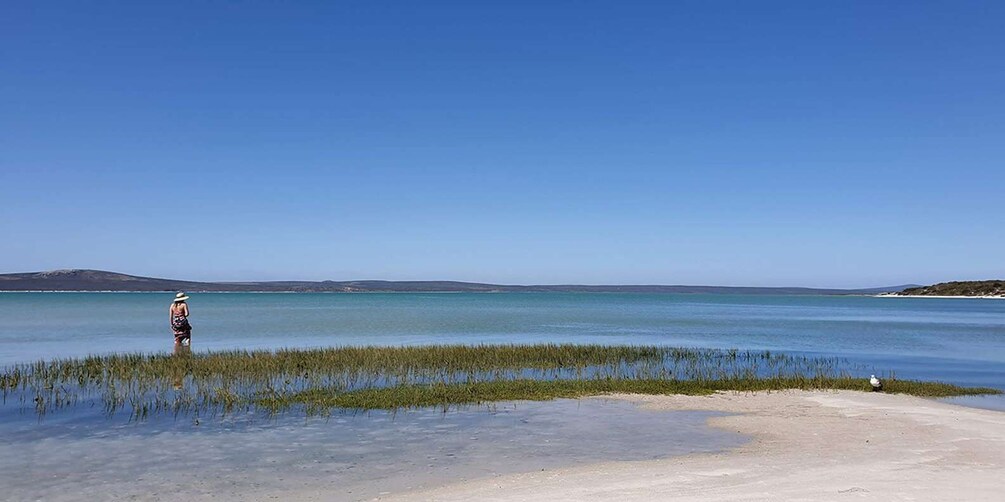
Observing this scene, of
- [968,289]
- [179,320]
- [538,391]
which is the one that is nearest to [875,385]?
[538,391]

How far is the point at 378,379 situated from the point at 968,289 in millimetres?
186027

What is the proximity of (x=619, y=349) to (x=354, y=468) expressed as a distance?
64.9ft

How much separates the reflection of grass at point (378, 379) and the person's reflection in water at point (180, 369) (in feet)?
0.11

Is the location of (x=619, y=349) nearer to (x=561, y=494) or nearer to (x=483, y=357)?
(x=483, y=357)

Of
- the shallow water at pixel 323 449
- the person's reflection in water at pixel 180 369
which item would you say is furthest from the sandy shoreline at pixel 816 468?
the person's reflection in water at pixel 180 369

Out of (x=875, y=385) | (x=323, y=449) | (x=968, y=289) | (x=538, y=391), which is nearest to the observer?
(x=323, y=449)

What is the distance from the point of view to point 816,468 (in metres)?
10.8

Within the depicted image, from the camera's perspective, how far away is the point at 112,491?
1021 cm

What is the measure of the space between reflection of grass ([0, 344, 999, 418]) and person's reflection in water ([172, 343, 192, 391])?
0.11ft

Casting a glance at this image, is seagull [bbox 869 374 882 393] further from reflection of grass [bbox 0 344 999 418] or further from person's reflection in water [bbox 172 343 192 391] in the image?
person's reflection in water [bbox 172 343 192 391]

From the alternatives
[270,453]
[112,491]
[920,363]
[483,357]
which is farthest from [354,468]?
[920,363]

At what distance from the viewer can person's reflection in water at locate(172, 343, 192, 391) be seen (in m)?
19.9

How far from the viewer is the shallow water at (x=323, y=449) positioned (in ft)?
34.7

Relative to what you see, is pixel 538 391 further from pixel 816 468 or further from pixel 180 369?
pixel 180 369
